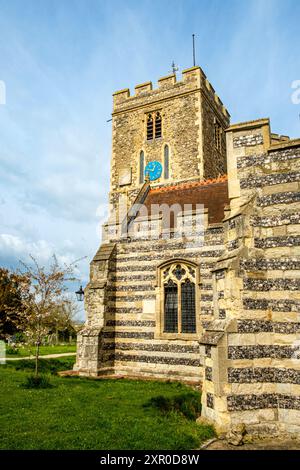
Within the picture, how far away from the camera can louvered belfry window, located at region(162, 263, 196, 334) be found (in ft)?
39.4

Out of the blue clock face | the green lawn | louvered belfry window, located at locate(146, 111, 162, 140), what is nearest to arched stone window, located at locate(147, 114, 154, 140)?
louvered belfry window, located at locate(146, 111, 162, 140)

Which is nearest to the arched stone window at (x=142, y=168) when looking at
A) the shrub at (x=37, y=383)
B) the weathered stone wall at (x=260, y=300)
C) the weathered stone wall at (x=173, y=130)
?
the weathered stone wall at (x=173, y=130)

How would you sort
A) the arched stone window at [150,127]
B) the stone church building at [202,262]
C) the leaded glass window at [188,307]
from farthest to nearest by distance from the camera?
the arched stone window at [150,127], the leaded glass window at [188,307], the stone church building at [202,262]

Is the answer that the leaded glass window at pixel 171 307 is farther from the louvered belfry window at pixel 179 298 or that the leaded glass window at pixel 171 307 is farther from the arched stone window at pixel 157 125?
the arched stone window at pixel 157 125

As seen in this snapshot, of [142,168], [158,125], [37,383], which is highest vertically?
[158,125]

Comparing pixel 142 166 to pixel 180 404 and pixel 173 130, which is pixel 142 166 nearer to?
pixel 173 130

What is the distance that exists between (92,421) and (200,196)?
10.0 meters

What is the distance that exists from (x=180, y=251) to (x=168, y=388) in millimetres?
4639

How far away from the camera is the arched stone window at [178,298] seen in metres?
12.0

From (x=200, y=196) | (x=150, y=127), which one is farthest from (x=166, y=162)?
(x=200, y=196)

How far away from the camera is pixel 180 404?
7762mm

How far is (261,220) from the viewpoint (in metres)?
6.84

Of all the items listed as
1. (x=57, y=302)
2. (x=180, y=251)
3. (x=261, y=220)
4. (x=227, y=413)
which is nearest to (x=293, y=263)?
(x=261, y=220)

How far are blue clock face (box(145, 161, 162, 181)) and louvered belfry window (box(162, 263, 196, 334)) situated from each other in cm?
1160
